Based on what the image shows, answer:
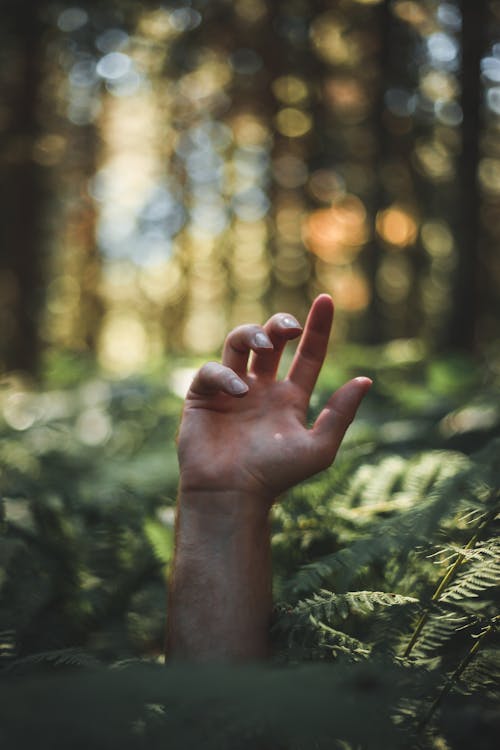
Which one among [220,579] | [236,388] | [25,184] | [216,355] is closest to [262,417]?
[236,388]

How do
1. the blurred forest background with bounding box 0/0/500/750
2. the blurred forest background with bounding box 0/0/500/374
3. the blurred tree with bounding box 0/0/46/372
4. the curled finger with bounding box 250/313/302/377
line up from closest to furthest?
the blurred forest background with bounding box 0/0/500/750 < the curled finger with bounding box 250/313/302/377 < the blurred forest background with bounding box 0/0/500/374 < the blurred tree with bounding box 0/0/46/372

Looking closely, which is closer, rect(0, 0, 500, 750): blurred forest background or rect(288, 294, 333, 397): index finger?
rect(0, 0, 500, 750): blurred forest background

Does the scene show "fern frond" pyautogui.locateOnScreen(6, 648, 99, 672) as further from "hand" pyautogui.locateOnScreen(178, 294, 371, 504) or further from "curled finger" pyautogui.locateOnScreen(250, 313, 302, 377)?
"curled finger" pyautogui.locateOnScreen(250, 313, 302, 377)

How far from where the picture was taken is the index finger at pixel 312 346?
5.39ft

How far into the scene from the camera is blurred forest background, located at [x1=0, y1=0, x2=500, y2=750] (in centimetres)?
101

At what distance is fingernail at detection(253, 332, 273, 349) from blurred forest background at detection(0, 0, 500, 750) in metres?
0.60

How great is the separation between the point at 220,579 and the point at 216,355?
2793 mm

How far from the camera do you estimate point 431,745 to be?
3.65 ft

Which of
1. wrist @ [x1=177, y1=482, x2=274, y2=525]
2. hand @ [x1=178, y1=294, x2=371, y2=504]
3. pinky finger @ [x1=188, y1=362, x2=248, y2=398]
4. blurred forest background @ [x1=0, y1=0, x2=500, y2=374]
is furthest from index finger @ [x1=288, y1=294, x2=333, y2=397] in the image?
blurred forest background @ [x1=0, y1=0, x2=500, y2=374]

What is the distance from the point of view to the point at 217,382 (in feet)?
4.93

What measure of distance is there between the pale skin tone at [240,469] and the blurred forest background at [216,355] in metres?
0.13

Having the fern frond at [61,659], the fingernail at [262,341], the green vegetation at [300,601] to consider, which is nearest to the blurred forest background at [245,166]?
the green vegetation at [300,601]

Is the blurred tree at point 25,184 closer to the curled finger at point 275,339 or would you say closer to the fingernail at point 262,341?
the curled finger at point 275,339

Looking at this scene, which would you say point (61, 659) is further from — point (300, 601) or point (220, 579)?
point (300, 601)
